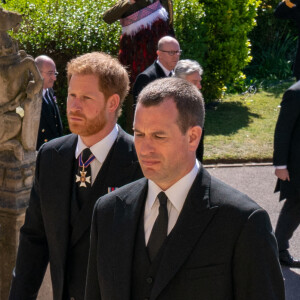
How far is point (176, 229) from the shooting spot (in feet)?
8.10

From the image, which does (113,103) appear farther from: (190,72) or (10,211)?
(190,72)

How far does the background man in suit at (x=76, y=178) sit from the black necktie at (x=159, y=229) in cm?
74

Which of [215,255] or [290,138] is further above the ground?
[215,255]

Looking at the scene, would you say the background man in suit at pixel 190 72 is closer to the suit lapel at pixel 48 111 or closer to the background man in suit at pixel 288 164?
the background man in suit at pixel 288 164

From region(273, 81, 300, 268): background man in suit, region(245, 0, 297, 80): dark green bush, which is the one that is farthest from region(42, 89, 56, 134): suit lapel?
region(245, 0, 297, 80): dark green bush

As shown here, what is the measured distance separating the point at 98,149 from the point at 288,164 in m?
3.44

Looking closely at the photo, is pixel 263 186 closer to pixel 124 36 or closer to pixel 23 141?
pixel 124 36

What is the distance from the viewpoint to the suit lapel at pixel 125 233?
2.52m

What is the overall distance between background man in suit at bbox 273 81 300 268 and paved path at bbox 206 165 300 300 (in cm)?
28

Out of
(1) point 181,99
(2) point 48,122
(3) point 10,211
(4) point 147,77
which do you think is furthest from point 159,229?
(4) point 147,77

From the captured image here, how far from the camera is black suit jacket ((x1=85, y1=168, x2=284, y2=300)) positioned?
93.7 inches

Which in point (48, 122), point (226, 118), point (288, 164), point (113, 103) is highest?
point (113, 103)

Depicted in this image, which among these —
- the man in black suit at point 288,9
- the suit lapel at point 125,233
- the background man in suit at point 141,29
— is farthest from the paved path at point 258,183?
the suit lapel at point 125,233

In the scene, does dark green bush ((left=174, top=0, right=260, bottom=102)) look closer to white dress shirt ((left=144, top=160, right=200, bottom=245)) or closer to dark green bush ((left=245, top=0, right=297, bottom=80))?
dark green bush ((left=245, top=0, right=297, bottom=80))
